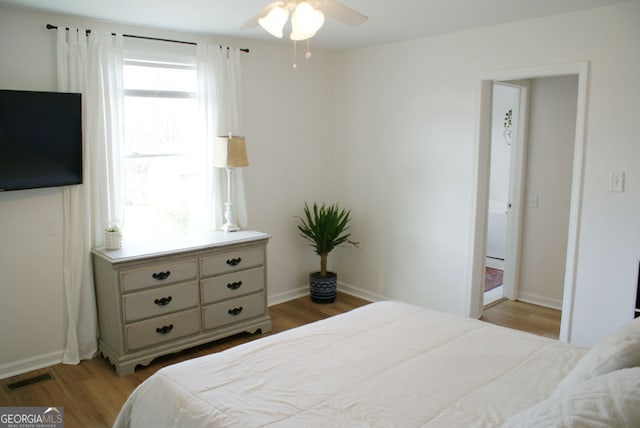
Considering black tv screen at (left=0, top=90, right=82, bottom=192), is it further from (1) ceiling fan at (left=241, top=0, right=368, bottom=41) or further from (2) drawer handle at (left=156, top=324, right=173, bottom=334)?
(1) ceiling fan at (left=241, top=0, right=368, bottom=41)

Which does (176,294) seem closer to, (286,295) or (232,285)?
(232,285)

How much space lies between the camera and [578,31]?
3418mm

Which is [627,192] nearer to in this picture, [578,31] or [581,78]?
[581,78]

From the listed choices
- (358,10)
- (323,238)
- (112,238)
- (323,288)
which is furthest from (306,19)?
(323,288)

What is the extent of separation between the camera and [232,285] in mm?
4008

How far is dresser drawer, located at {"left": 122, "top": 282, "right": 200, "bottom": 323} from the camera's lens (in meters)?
3.47

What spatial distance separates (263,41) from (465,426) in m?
3.85

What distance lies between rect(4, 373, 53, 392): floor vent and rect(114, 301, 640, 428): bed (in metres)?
1.59

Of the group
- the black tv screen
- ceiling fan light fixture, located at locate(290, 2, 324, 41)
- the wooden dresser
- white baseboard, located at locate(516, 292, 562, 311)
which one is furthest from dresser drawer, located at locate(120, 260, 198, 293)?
white baseboard, located at locate(516, 292, 562, 311)

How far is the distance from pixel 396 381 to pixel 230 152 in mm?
2607

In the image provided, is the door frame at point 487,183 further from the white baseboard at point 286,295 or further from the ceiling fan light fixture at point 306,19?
the ceiling fan light fixture at point 306,19

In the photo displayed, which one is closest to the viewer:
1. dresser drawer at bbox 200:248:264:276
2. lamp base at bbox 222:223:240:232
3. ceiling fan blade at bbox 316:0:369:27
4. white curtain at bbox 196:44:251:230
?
ceiling fan blade at bbox 316:0:369:27

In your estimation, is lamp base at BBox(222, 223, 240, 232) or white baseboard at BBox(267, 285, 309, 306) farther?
white baseboard at BBox(267, 285, 309, 306)

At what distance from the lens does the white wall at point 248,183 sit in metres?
3.39
